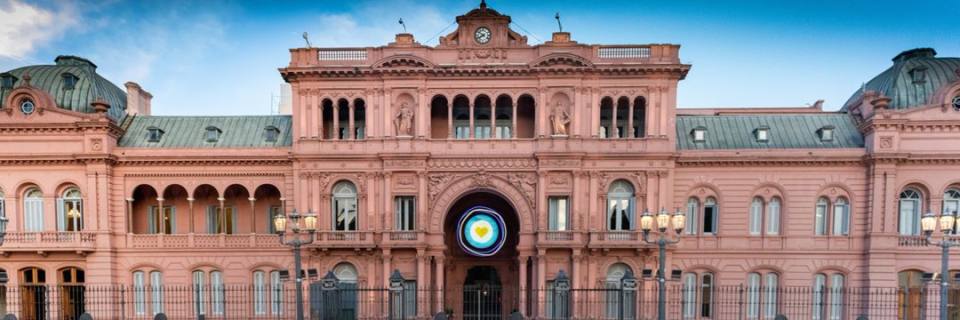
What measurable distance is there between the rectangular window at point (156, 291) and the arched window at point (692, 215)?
28627 mm

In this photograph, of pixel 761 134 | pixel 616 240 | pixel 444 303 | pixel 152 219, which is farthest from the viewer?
pixel 152 219

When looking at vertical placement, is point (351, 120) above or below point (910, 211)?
above

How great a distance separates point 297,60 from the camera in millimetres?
24891

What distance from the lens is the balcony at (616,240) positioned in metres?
24.0

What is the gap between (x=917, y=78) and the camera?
995 inches

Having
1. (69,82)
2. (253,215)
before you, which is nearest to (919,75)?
(253,215)

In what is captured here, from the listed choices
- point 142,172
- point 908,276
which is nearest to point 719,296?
point 908,276

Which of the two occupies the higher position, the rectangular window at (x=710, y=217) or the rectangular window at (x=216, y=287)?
the rectangular window at (x=710, y=217)

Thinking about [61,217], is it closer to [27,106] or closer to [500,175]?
[27,106]

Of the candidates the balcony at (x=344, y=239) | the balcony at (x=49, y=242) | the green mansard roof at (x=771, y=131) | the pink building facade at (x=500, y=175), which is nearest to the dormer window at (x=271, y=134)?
the pink building facade at (x=500, y=175)

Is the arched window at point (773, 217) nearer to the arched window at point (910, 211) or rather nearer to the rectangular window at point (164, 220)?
the arched window at point (910, 211)

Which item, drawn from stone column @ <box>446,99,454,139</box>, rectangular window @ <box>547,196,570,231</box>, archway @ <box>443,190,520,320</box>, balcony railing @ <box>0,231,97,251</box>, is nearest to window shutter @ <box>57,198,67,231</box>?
balcony railing @ <box>0,231,97,251</box>

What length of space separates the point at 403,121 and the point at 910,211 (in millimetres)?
26780

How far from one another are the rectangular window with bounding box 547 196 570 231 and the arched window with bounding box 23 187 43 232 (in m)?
26.9
